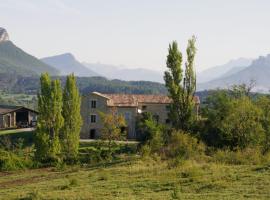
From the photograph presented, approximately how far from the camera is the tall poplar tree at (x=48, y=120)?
4547 cm

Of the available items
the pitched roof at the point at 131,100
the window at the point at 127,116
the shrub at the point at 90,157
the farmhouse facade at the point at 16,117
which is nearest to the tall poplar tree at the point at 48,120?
the shrub at the point at 90,157

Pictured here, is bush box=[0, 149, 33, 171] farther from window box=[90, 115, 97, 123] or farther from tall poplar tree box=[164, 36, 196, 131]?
window box=[90, 115, 97, 123]

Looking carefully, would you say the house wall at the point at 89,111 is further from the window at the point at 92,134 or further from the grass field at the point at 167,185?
the grass field at the point at 167,185

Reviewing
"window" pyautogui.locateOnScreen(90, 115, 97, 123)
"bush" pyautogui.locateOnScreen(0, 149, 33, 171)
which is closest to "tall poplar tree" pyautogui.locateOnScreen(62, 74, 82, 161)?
"bush" pyautogui.locateOnScreen(0, 149, 33, 171)

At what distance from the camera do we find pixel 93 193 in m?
22.4

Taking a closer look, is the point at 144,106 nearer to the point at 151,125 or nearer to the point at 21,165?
the point at 151,125

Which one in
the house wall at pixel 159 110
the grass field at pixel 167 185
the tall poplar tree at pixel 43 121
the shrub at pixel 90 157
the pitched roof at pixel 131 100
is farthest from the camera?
the house wall at pixel 159 110

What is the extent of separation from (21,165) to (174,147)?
15.4 metres

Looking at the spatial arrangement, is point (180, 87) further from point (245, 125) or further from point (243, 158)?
Answer: point (243, 158)

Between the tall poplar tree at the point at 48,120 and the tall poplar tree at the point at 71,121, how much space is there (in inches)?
52.2

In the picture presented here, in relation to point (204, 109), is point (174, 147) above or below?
below

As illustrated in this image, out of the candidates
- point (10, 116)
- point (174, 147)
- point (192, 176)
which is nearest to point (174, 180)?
point (192, 176)

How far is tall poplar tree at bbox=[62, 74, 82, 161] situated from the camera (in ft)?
159

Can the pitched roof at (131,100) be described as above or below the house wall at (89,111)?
above
